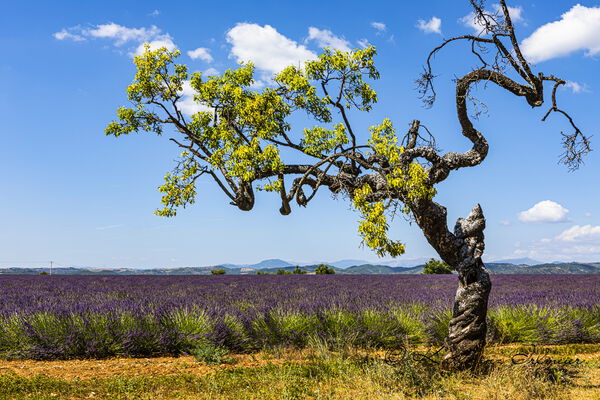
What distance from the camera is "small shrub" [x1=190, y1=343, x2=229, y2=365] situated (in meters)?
7.04

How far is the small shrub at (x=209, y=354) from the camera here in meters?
7.04

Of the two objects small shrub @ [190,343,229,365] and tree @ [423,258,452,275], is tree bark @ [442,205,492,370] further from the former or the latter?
tree @ [423,258,452,275]

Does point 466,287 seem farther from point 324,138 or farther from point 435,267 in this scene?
point 435,267

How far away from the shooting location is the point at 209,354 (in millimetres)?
7102

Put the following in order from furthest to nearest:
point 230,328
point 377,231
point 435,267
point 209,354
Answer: point 435,267 < point 230,328 < point 209,354 < point 377,231

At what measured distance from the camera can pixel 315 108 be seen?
739cm

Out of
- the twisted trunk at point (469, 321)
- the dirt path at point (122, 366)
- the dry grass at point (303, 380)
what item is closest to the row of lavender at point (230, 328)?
the dirt path at point (122, 366)

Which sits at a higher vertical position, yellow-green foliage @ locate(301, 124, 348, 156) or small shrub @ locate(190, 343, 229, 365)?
yellow-green foliage @ locate(301, 124, 348, 156)

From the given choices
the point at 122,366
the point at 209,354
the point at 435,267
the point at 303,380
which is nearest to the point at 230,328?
the point at 209,354

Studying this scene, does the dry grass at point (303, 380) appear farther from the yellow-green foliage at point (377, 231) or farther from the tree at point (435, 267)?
the tree at point (435, 267)

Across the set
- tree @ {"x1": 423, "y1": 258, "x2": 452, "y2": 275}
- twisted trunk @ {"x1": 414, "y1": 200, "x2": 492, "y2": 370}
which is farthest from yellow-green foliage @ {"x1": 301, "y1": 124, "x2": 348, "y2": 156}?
tree @ {"x1": 423, "y1": 258, "x2": 452, "y2": 275}

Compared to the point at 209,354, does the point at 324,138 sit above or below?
above

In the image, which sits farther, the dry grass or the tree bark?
the tree bark

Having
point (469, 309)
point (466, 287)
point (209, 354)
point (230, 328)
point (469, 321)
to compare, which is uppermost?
point (466, 287)
